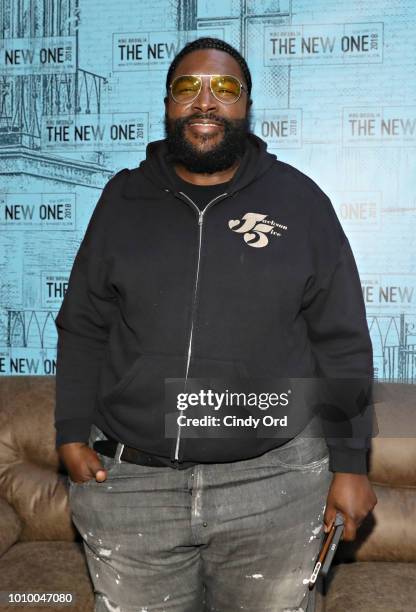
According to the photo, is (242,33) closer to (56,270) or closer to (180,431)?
(56,270)

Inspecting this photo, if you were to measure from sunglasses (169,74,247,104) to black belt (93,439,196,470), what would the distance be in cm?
71

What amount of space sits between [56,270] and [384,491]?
1323 mm

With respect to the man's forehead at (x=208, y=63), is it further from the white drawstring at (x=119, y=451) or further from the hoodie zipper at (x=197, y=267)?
the white drawstring at (x=119, y=451)

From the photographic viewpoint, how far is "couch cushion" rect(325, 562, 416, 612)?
5.84ft

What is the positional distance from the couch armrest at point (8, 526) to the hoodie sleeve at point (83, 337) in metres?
0.90

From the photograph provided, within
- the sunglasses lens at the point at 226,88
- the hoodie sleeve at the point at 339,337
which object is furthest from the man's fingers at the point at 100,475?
the sunglasses lens at the point at 226,88

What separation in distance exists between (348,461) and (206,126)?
0.73 metres

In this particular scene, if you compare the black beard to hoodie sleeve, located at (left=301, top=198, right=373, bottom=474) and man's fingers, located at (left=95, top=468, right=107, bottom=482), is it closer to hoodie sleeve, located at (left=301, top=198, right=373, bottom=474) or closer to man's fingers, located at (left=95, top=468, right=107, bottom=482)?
hoodie sleeve, located at (left=301, top=198, right=373, bottom=474)

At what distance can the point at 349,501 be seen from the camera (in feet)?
4.36

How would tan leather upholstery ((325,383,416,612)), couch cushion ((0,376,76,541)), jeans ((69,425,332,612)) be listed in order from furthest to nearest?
1. couch cushion ((0,376,76,541))
2. tan leather upholstery ((325,383,416,612))
3. jeans ((69,425,332,612))

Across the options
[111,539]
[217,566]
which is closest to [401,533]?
[217,566]

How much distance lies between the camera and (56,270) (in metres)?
2.41

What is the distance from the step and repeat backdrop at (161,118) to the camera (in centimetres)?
222

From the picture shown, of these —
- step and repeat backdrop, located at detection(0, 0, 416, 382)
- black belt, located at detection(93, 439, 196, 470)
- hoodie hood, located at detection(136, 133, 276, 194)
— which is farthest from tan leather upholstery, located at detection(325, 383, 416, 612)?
hoodie hood, located at detection(136, 133, 276, 194)
